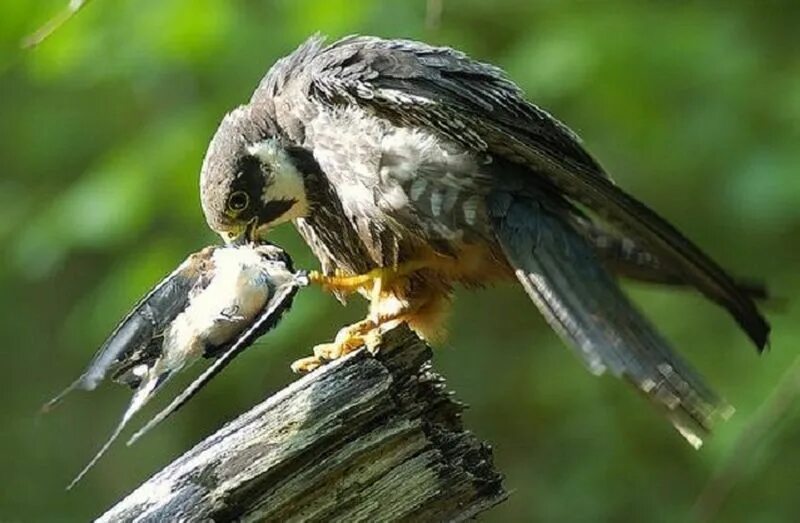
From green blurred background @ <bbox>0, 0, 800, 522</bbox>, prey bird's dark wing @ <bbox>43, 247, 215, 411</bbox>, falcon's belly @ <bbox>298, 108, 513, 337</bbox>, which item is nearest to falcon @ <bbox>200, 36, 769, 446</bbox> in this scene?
falcon's belly @ <bbox>298, 108, 513, 337</bbox>

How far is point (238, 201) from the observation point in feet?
9.61

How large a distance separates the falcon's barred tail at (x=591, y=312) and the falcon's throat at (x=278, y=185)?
18.3 inches

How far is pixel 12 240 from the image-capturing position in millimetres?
4465

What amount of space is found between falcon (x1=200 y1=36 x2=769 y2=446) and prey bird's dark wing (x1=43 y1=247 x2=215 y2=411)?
29 centimetres

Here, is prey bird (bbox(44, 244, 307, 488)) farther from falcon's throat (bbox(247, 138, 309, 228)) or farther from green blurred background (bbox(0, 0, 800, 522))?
green blurred background (bbox(0, 0, 800, 522))

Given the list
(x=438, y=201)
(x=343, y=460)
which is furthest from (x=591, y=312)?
(x=343, y=460)

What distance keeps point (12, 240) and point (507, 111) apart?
2.34 m

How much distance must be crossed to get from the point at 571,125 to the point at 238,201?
1.81m

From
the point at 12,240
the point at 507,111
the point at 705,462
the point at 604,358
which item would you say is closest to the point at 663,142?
the point at 705,462

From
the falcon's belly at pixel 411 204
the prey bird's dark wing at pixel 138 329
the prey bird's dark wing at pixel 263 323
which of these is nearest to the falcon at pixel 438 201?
the falcon's belly at pixel 411 204

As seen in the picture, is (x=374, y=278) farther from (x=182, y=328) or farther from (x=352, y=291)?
(x=182, y=328)

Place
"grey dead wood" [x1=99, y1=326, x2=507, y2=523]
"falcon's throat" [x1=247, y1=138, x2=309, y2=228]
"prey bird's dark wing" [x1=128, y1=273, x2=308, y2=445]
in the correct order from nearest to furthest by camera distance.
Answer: "grey dead wood" [x1=99, y1=326, x2=507, y2=523] < "prey bird's dark wing" [x1=128, y1=273, x2=308, y2=445] < "falcon's throat" [x1=247, y1=138, x2=309, y2=228]

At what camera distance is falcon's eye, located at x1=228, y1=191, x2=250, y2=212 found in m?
2.92

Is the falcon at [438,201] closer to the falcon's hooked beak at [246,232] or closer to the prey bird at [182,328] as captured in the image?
the falcon's hooked beak at [246,232]
